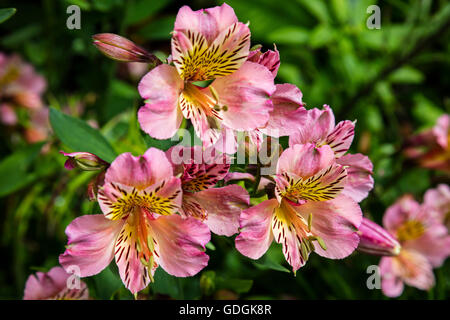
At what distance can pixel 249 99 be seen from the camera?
56cm

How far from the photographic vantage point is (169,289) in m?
0.73

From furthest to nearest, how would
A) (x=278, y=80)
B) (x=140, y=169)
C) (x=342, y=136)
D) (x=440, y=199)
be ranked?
1. (x=278, y=80)
2. (x=440, y=199)
3. (x=342, y=136)
4. (x=140, y=169)

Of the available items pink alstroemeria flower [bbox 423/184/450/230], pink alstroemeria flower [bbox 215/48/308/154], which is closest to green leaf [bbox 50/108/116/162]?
pink alstroemeria flower [bbox 215/48/308/154]

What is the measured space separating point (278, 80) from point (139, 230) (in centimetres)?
105

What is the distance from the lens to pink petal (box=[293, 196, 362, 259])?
579 millimetres

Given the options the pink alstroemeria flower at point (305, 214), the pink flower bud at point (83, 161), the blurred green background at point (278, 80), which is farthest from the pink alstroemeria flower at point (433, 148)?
the pink flower bud at point (83, 161)

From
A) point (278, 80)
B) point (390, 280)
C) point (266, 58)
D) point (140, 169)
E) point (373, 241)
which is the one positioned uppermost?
point (278, 80)

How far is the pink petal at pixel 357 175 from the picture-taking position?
625 millimetres

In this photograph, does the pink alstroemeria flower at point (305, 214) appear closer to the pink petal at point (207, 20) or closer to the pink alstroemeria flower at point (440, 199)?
the pink petal at point (207, 20)

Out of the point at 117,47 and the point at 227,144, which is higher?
the point at 117,47

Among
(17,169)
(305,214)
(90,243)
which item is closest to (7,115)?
(17,169)

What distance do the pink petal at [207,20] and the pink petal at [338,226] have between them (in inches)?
10.0

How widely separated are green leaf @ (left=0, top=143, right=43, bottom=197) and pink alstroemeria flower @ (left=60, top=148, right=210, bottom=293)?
569mm

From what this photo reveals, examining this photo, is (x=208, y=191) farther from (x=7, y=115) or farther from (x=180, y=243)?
(x=7, y=115)
